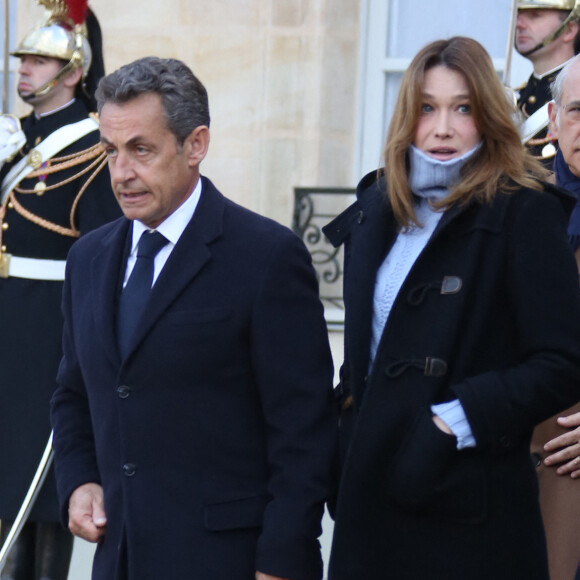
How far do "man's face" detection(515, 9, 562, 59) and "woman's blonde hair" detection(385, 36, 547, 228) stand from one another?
5.63ft

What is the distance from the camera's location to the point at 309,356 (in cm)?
320

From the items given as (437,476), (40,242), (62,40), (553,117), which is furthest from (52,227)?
(437,476)

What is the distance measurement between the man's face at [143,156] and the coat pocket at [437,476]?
72cm

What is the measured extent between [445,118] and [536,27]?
6.09 feet

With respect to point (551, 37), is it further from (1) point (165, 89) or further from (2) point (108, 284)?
(2) point (108, 284)

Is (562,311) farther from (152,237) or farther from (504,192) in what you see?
(152,237)

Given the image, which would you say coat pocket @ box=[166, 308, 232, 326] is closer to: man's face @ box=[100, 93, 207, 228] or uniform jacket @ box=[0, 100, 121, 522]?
man's face @ box=[100, 93, 207, 228]

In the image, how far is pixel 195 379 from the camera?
3125 mm

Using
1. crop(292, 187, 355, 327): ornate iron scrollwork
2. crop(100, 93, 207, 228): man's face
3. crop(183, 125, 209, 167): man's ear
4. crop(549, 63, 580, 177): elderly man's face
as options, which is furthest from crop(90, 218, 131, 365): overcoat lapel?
crop(292, 187, 355, 327): ornate iron scrollwork

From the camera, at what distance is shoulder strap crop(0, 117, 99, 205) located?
537 centimetres

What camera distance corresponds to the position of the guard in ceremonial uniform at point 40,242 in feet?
17.0

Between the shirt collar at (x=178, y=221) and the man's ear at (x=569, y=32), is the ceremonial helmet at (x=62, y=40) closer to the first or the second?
the man's ear at (x=569, y=32)

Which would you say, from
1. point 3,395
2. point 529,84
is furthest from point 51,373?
point 529,84

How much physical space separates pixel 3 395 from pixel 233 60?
2469 mm
